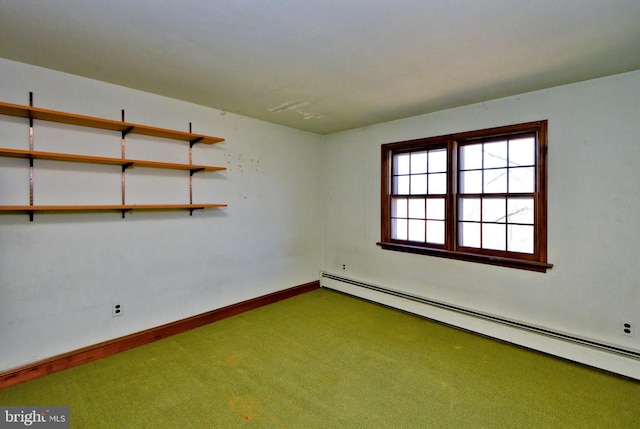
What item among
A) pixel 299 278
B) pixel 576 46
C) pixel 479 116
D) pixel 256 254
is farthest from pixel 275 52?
pixel 299 278

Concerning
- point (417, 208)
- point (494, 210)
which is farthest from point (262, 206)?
point (494, 210)

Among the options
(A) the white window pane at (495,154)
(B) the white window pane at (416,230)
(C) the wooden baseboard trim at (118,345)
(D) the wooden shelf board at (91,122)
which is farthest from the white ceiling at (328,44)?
(C) the wooden baseboard trim at (118,345)

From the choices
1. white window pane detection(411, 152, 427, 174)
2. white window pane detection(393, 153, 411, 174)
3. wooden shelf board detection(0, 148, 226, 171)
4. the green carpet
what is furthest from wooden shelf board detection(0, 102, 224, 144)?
white window pane detection(411, 152, 427, 174)

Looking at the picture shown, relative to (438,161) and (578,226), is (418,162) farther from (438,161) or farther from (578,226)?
(578,226)

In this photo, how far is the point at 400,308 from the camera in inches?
158

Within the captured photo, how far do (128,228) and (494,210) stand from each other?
12.4 ft

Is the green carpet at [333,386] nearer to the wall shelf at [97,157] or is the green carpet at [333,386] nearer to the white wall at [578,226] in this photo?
the white wall at [578,226]

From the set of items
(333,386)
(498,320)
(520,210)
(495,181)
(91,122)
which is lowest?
(333,386)

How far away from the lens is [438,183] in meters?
3.78

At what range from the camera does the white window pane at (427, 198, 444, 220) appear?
12.4 ft

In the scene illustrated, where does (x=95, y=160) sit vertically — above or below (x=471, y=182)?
above

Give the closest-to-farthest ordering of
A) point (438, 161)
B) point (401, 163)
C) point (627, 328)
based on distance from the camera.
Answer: point (627, 328) → point (438, 161) → point (401, 163)

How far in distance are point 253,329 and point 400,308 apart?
1.89m

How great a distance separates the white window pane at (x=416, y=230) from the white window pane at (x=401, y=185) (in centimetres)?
40
